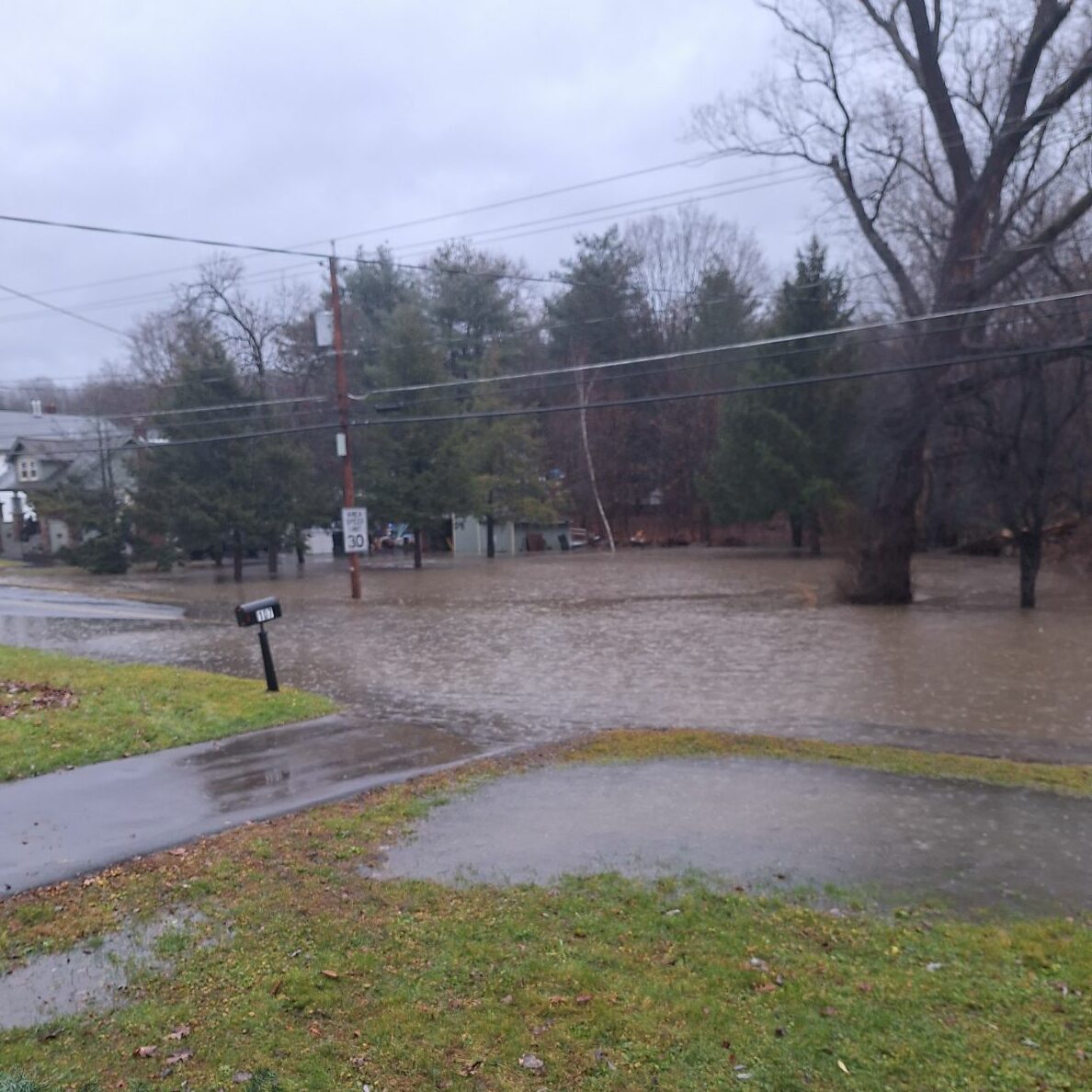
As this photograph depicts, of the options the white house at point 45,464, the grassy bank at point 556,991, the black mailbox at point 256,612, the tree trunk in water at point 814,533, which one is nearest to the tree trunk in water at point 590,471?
the tree trunk in water at point 814,533

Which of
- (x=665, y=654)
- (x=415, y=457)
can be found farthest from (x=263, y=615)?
(x=415, y=457)

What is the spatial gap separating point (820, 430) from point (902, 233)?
619 inches

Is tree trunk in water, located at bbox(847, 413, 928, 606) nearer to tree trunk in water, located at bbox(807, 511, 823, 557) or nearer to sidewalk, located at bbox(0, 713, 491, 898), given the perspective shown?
tree trunk in water, located at bbox(807, 511, 823, 557)

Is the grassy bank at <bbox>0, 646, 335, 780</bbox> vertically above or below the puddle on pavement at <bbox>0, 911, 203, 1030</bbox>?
above

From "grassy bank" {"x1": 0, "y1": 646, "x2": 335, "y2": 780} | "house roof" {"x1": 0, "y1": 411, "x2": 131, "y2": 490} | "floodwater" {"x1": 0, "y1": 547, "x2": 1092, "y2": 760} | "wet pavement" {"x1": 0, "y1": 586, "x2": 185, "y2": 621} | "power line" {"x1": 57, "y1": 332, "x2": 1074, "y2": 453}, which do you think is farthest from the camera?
"house roof" {"x1": 0, "y1": 411, "x2": 131, "y2": 490}

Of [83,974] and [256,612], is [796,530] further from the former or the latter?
[83,974]

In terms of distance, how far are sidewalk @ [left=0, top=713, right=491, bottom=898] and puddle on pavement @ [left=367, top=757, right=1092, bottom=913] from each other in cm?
133

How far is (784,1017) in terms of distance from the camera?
155 inches

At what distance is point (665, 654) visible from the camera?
17.1 meters


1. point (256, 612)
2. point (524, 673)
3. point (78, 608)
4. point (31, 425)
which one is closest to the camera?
point (256, 612)

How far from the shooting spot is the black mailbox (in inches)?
426

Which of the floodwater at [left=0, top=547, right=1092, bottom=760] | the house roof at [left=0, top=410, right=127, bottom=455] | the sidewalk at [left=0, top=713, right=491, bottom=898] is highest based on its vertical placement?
the house roof at [left=0, top=410, right=127, bottom=455]

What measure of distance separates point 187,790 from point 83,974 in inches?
135

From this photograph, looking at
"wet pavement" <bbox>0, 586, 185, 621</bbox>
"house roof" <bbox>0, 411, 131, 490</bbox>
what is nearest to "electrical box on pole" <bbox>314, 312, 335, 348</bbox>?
Result: "wet pavement" <bbox>0, 586, 185, 621</bbox>
